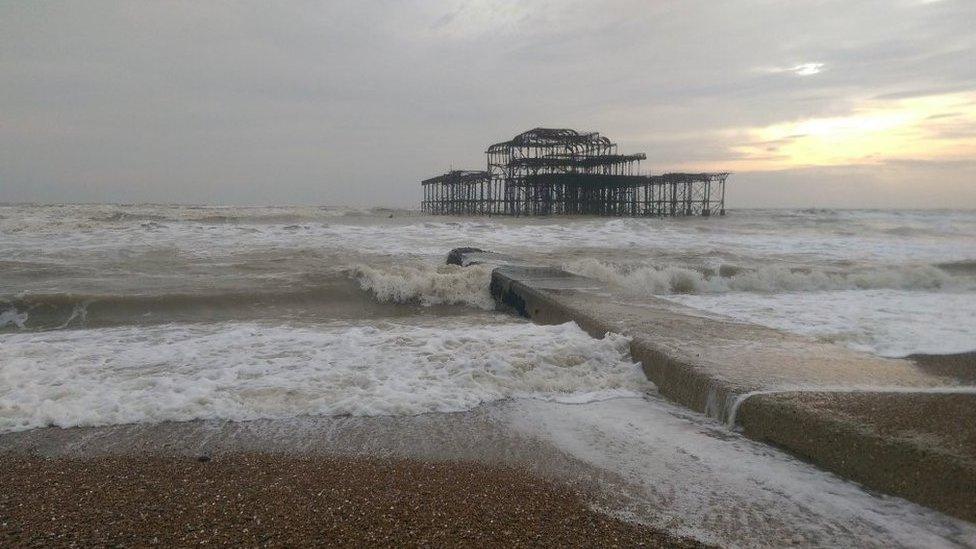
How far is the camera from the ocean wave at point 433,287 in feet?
29.0

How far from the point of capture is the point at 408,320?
7.36 metres

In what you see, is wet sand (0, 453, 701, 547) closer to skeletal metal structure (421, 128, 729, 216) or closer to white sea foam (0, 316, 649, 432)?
white sea foam (0, 316, 649, 432)

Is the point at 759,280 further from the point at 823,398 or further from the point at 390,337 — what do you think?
the point at 823,398

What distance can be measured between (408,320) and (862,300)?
252 inches

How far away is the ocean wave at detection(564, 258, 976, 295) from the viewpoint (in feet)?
33.7

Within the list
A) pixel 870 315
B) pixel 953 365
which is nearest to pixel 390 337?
pixel 953 365

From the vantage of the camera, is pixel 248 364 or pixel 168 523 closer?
pixel 168 523

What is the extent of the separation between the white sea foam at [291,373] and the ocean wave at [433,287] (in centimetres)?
285

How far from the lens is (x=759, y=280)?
Result: 413 inches

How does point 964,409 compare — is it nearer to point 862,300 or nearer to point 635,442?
point 635,442

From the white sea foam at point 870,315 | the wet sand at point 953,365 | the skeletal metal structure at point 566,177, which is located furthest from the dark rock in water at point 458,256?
the skeletal metal structure at point 566,177

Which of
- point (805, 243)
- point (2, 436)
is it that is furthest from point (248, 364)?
point (805, 243)

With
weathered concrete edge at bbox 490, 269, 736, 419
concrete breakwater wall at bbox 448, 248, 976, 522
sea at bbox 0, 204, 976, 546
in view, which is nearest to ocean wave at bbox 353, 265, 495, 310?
sea at bbox 0, 204, 976, 546

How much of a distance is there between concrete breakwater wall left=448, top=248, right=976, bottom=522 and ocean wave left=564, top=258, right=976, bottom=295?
458 cm
